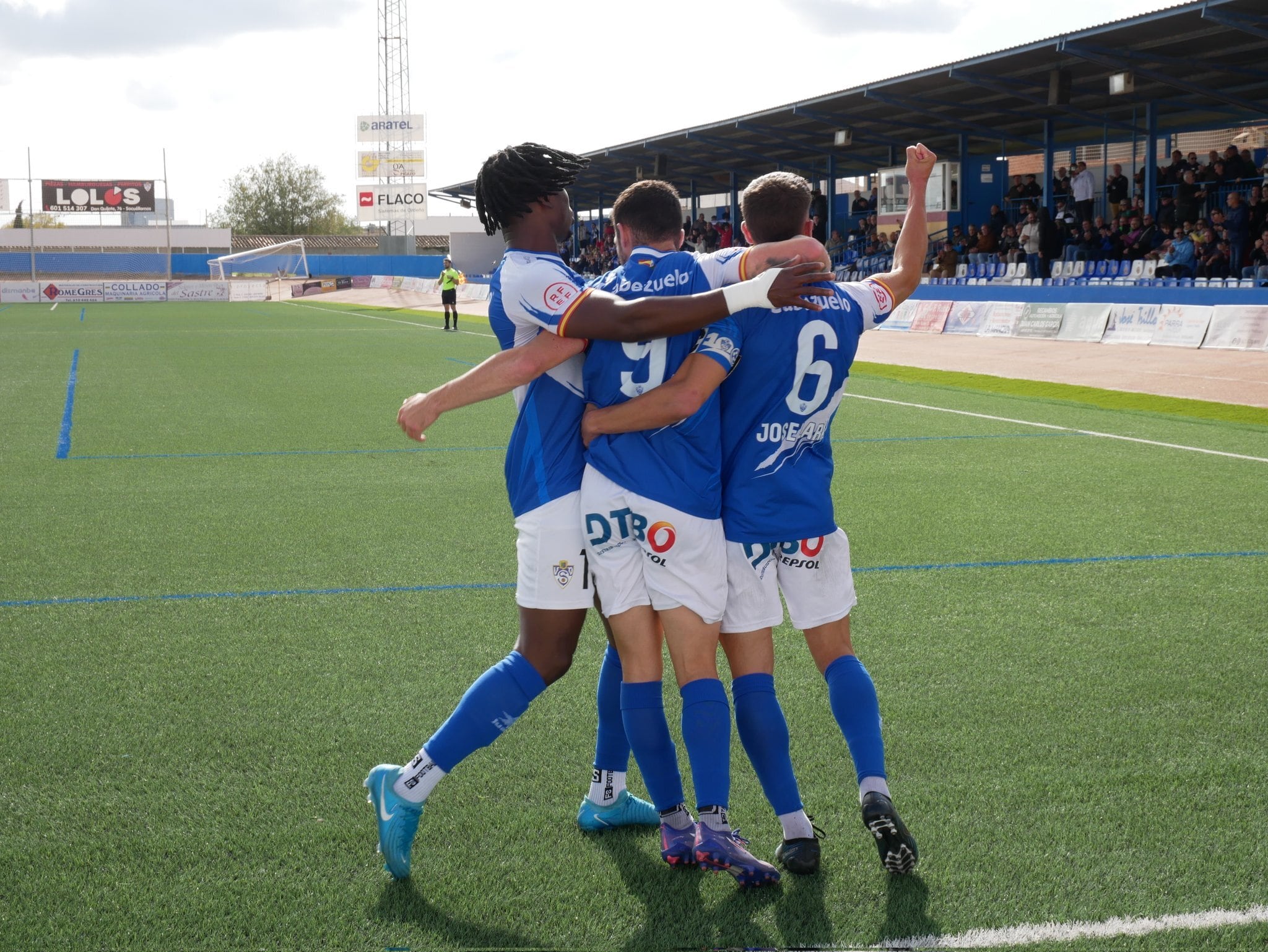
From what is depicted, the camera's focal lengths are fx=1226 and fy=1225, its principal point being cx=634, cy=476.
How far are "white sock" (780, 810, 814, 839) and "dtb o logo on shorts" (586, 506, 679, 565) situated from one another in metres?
0.77

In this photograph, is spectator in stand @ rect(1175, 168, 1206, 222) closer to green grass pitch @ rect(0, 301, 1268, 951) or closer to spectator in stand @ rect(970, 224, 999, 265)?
spectator in stand @ rect(970, 224, 999, 265)

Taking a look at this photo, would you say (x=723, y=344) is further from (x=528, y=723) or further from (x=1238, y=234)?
(x=1238, y=234)

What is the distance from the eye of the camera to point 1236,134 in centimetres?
3188

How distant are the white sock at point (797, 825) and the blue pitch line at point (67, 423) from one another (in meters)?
9.55

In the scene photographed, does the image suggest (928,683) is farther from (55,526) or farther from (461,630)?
(55,526)

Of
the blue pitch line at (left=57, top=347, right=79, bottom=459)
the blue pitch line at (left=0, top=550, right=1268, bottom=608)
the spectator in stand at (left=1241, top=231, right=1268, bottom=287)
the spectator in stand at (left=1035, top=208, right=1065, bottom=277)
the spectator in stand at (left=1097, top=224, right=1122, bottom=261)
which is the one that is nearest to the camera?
the blue pitch line at (left=0, top=550, right=1268, bottom=608)

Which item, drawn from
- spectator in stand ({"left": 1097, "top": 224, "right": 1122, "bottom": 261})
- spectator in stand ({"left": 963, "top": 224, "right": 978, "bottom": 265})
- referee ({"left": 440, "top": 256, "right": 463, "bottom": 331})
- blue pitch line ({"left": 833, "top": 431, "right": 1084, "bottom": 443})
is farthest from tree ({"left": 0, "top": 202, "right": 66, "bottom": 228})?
blue pitch line ({"left": 833, "top": 431, "right": 1084, "bottom": 443})

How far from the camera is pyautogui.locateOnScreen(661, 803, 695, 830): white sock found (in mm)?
3377

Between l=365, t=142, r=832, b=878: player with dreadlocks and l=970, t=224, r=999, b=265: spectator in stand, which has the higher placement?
l=970, t=224, r=999, b=265: spectator in stand

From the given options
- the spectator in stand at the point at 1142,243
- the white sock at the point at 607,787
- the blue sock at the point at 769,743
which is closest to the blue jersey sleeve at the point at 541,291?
the blue sock at the point at 769,743

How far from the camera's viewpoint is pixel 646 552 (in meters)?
3.28

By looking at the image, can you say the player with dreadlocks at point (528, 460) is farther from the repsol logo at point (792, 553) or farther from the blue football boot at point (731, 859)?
the blue football boot at point (731, 859)

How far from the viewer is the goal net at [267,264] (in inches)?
2896

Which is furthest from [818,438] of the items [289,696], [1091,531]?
[1091,531]
